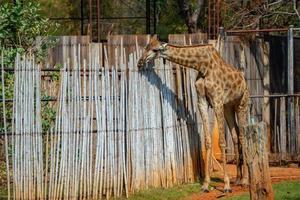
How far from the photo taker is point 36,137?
10.7 metres

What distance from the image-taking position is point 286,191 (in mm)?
11781

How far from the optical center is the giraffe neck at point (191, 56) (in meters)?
12.2

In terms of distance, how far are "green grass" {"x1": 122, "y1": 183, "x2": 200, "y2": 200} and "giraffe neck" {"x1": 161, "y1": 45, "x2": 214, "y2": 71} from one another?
180cm

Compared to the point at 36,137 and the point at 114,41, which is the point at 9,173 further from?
the point at 114,41

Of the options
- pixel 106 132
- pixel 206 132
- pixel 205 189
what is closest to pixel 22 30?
pixel 106 132

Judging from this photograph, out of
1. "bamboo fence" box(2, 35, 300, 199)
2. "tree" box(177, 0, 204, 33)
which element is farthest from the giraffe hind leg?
"tree" box(177, 0, 204, 33)

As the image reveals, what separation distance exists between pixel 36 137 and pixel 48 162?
1.24 ft

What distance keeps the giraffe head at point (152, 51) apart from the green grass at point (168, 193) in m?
A: 1.80

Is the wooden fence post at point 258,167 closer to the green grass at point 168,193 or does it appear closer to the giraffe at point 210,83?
the green grass at point 168,193

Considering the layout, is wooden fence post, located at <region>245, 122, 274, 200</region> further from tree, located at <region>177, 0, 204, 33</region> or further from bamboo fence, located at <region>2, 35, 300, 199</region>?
tree, located at <region>177, 0, 204, 33</region>

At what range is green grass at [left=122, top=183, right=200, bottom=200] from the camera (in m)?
11.4

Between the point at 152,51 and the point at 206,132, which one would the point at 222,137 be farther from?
the point at 152,51

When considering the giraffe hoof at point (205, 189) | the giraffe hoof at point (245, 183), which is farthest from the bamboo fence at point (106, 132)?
the giraffe hoof at point (245, 183)

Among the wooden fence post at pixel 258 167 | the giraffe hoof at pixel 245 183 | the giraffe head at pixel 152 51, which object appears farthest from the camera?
the giraffe hoof at pixel 245 183
